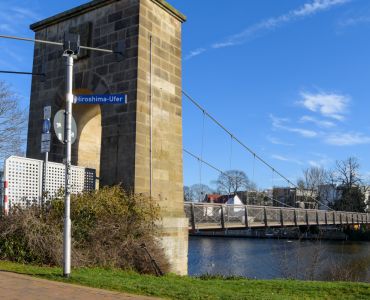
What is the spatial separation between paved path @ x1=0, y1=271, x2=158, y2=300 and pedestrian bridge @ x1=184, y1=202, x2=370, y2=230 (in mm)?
12475

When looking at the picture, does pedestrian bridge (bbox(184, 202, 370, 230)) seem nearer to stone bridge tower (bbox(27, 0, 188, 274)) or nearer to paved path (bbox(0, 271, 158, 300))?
stone bridge tower (bbox(27, 0, 188, 274))

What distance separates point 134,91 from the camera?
42.4ft

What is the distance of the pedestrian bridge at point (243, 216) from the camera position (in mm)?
20266

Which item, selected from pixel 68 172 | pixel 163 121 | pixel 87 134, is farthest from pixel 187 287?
pixel 87 134

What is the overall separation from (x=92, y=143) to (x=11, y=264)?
295 inches

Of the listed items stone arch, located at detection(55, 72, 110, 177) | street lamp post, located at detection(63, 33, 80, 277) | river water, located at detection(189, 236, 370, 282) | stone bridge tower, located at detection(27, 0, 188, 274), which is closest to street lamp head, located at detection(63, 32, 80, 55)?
street lamp post, located at detection(63, 33, 80, 277)

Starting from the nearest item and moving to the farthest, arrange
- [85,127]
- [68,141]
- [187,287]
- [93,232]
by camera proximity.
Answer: [187,287] → [68,141] → [93,232] → [85,127]

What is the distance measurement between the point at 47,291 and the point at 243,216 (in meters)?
20.5

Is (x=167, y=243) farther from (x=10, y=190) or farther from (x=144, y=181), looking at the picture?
(x=10, y=190)

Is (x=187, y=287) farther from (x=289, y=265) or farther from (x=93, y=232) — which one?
(x=289, y=265)

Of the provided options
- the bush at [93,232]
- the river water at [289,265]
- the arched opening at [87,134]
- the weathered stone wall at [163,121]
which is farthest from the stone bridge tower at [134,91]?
the river water at [289,265]

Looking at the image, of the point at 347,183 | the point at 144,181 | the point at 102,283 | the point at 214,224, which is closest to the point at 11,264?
the point at 102,283

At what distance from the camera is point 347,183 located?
77812 mm

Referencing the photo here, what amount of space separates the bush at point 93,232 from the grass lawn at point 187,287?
59 centimetres
